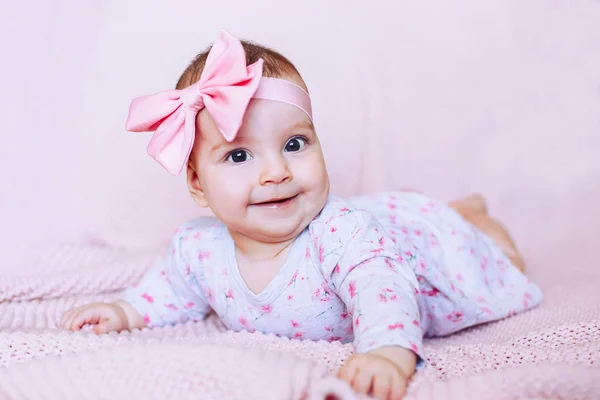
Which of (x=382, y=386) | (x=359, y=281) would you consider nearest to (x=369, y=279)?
(x=359, y=281)

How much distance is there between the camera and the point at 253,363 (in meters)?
0.92

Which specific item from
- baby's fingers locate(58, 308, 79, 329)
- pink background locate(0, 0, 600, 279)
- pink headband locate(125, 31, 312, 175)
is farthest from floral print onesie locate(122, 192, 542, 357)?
pink background locate(0, 0, 600, 279)

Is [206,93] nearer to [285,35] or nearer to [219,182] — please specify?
[219,182]

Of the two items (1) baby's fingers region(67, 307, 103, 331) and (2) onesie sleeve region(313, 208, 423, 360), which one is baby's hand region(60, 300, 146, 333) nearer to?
(1) baby's fingers region(67, 307, 103, 331)

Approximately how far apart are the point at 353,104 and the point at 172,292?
872mm

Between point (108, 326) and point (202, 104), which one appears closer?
point (202, 104)

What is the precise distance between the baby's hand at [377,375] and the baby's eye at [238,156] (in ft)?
1.29

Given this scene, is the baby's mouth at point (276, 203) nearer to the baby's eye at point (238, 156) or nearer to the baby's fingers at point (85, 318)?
the baby's eye at point (238, 156)

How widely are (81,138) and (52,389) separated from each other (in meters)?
1.14

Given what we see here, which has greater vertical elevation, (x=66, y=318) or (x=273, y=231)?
(x=273, y=231)

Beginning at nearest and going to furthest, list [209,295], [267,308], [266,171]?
[266,171], [267,308], [209,295]

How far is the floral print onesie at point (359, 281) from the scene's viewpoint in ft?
3.58

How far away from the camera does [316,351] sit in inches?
42.7

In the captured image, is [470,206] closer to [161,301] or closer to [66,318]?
[161,301]
